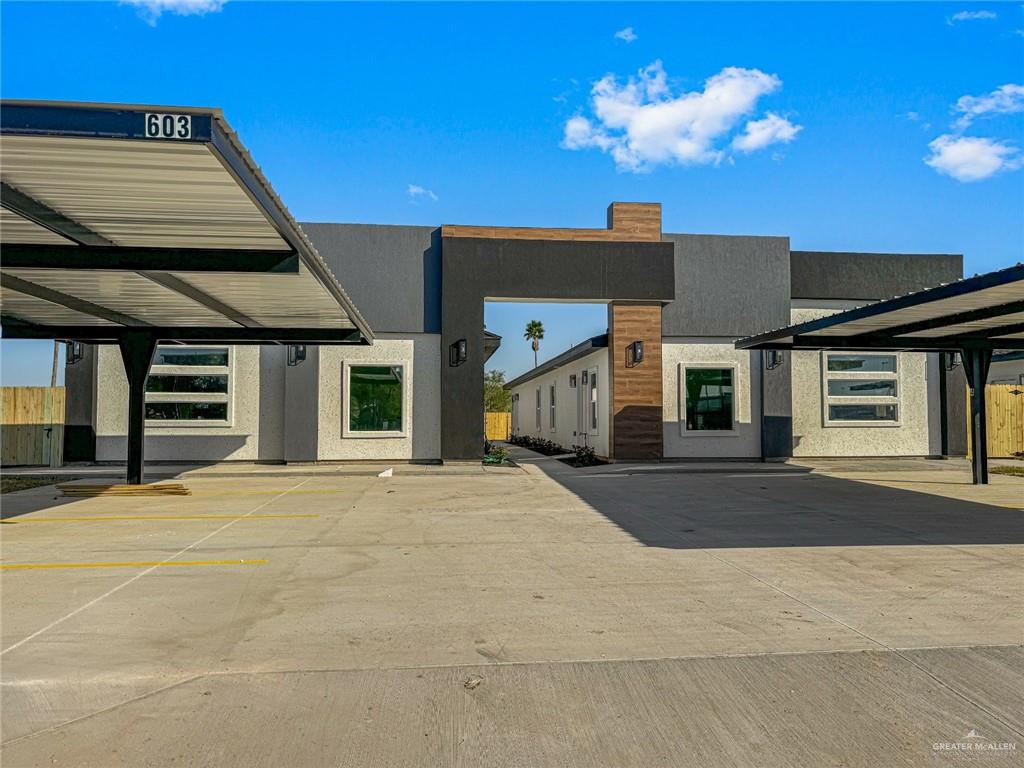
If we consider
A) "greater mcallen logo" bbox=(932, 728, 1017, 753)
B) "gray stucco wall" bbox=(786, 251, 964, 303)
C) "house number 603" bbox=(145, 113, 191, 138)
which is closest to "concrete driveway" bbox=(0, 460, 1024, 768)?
"greater mcallen logo" bbox=(932, 728, 1017, 753)

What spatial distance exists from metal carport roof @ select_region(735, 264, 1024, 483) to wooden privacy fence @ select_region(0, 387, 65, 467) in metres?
18.0

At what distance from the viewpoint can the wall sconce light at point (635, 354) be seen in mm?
19609

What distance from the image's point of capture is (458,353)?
19453 millimetres

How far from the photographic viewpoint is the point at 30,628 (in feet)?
17.4

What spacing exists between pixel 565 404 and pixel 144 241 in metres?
19.4

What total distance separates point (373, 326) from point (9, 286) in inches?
377

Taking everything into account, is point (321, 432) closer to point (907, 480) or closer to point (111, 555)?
point (111, 555)

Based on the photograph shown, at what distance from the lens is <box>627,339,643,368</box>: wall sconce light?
19609mm

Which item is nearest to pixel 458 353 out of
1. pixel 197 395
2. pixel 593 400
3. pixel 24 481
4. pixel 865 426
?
pixel 593 400

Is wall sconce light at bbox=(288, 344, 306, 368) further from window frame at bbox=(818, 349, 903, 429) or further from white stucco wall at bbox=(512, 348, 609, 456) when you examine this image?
window frame at bbox=(818, 349, 903, 429)

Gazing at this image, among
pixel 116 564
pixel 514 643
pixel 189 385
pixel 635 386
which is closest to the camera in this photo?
pixel 514 643

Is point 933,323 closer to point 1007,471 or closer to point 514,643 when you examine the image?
point 1007,471

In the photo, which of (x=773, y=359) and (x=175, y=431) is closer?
(x=175, y=431)

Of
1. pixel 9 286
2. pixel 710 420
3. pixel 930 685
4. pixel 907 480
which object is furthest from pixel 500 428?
pixel 930 685
